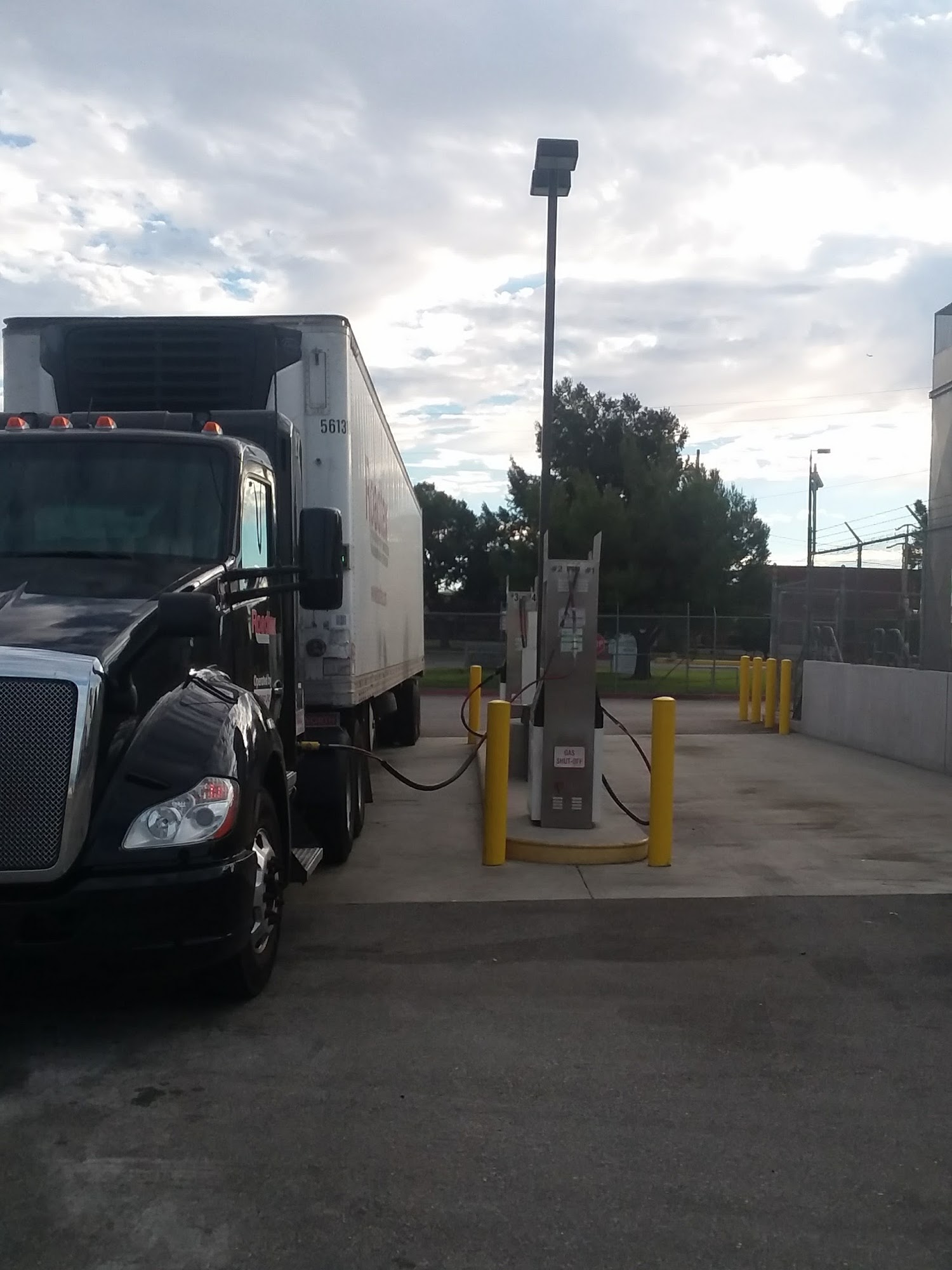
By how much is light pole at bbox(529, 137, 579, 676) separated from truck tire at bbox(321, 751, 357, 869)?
1.91m

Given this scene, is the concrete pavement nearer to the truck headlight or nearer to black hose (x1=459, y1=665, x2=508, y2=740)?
black hose (x1=459, y1=665, x2=508, y2=740)

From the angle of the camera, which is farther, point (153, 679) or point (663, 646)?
point (663, 646)

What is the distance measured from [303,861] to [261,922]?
4.45 feet

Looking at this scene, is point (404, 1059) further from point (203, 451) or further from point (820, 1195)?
point (203, 451)

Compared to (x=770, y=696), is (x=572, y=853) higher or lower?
lower

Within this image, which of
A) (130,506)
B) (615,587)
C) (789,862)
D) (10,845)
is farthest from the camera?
(615,587)

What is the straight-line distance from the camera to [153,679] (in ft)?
17.2

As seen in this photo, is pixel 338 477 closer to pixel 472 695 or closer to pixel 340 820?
pixel 340 820

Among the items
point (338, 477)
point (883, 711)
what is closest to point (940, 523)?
point (883, 711)

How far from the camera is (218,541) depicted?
6.24 m

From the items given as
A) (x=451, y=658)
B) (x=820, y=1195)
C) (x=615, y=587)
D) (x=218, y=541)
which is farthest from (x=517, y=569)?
(x=820, y=1195)

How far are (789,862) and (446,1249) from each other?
5950mm

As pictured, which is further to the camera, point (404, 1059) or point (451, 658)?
point (451, 658)

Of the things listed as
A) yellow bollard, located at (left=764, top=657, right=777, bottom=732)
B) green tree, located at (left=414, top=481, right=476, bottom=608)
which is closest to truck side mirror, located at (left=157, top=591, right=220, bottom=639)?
yellow bollard, located at (left=764, top=657, right=777, bottom=732)
